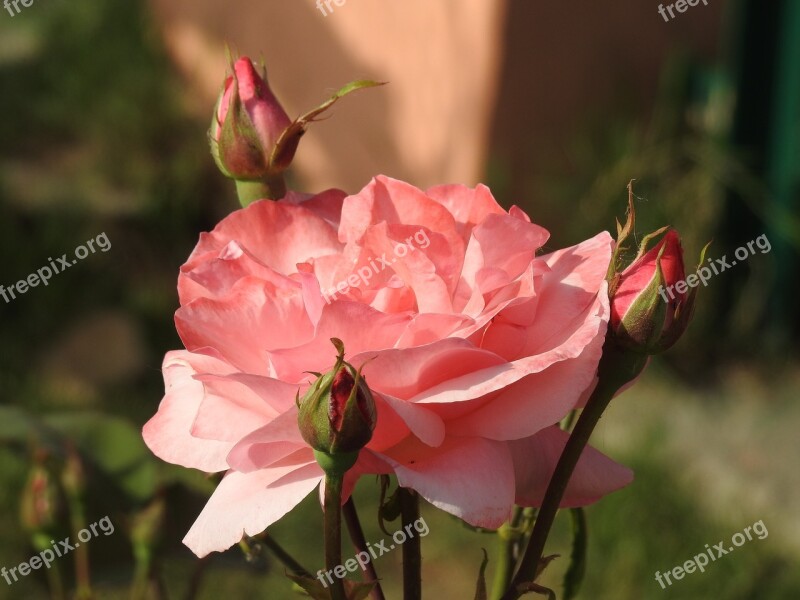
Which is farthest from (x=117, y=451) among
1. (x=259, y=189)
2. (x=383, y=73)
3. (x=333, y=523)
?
(x=383, y=73)

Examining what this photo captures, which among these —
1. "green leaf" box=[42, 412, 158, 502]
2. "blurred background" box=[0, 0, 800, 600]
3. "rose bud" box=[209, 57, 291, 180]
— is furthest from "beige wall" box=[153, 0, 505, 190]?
"rose bud" box=[209, 57, 291, 180]

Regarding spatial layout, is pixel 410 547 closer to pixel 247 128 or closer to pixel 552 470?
pixel 552 470

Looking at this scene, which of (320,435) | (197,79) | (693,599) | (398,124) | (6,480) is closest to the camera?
(320,435)

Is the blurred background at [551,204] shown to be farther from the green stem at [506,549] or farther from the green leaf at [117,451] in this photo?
the green stem at [506,549]

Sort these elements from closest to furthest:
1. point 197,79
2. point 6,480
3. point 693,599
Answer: point 693,599
point 6,480
point 197,79

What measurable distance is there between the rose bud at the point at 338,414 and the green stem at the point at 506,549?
6.3 inches

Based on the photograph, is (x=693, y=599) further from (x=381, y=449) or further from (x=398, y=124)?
(x=381, y=449)

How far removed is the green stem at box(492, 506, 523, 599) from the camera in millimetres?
574

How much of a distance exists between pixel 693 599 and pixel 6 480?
4.56ft

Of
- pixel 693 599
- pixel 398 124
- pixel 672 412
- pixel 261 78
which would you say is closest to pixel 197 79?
pixel 398 124

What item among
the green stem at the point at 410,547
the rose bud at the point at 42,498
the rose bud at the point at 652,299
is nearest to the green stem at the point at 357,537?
the green stem at the point at 410,547

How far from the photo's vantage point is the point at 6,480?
2307 mm

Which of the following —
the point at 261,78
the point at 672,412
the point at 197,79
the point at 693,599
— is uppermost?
the point at 197,79

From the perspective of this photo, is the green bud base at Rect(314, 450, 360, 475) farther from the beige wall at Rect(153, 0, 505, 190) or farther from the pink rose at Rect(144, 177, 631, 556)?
the beige wall at Rect(153, 0, 505, 190)
